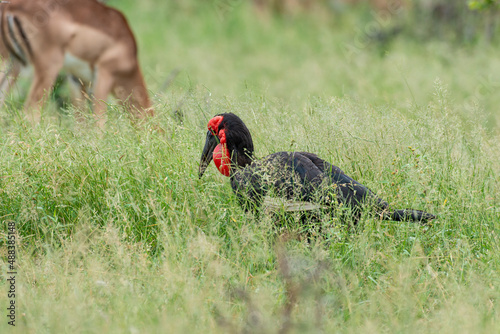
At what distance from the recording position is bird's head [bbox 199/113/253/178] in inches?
156

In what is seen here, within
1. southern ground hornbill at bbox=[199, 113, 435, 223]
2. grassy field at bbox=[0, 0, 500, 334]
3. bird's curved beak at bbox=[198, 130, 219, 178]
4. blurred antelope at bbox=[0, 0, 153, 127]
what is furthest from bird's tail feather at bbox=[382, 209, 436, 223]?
blurred antelope at bbox=[0, 0, 153, 127]

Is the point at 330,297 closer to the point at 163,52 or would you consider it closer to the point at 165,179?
the point at 165,179

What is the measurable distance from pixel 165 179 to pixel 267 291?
1106mm

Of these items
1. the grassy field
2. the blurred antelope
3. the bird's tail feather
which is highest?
the bird's tail feather

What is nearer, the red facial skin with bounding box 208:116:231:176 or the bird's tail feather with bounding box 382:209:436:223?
the bird's tail feather with bounding box 382:209:436:223

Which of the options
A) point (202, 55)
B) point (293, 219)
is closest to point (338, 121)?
point (293, 219)

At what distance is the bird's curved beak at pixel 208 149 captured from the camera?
4.04 meters

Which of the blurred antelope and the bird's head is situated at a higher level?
the bird's head

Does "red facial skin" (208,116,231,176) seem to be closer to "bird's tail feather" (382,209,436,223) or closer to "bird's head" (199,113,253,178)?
"bird's head" (199,113,253,178)

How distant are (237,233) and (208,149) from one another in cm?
68

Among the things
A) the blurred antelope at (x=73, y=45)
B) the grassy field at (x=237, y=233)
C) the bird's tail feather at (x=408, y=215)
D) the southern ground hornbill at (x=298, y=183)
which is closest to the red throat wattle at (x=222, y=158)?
the southern ground hornbill at (x=298, y=183)

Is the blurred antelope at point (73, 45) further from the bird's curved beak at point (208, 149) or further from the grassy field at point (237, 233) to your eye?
the bird's curved beak at point (208, 149)

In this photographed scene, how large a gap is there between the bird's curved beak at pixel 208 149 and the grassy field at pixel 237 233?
105 mm

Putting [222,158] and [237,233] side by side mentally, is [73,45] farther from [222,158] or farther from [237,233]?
[237,233]
